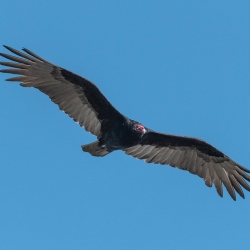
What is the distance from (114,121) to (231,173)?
311 centimetres

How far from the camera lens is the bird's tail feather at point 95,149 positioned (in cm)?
1778

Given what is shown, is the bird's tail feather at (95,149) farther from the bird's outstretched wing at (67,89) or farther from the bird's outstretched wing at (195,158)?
the bird's outstretched wing at (195,158)

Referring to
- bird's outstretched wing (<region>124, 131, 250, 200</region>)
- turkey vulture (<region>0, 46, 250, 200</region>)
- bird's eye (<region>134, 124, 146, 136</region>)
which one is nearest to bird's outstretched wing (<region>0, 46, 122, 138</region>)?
turkey vulture (<region>0, 46, 250, 200</region>)

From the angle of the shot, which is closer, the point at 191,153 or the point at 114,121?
the point at 114,121

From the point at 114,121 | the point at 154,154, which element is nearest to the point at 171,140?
the point at 154,154

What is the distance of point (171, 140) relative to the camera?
1922 centimetres

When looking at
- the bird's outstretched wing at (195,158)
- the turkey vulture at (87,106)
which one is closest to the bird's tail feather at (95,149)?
the turkey vulture at (87,106)

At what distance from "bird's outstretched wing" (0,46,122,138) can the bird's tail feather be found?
0.80 ft

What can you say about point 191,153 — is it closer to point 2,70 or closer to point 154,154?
point 154,154

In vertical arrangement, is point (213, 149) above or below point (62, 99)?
above

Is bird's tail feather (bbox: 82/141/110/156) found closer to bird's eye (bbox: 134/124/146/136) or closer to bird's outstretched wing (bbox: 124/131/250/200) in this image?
bird's eye (bbox: 134/124/146/136)

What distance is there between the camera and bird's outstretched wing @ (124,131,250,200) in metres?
19.1

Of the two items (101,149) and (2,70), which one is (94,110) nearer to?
(101,149)

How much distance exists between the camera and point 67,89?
18.0 meters
